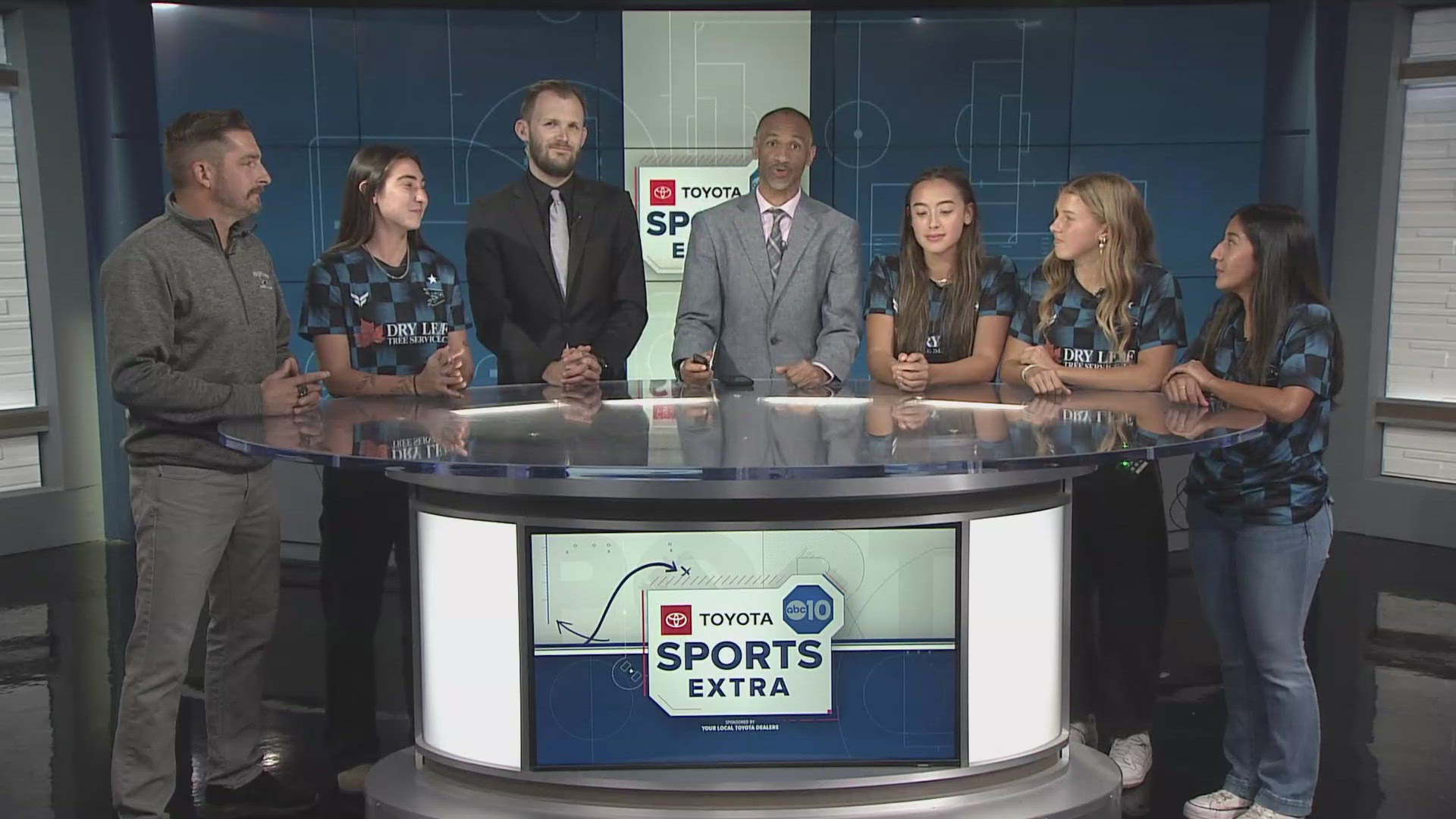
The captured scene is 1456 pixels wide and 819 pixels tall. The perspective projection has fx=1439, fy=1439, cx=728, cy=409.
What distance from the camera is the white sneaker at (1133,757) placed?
12.2 feet

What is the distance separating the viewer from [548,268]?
167 inches

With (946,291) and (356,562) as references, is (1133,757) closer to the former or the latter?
(946,291)

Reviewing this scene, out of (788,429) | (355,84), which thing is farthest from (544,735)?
(355,84)

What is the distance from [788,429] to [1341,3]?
463 centimetres

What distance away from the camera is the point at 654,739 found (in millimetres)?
2947

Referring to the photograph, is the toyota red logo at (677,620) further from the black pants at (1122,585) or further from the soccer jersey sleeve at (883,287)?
the soccer jersey sleeve at (883,287)

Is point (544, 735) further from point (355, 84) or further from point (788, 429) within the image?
point (355, 84)

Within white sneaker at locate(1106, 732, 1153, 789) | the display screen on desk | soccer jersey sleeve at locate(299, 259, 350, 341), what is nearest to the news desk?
the display screen on desk

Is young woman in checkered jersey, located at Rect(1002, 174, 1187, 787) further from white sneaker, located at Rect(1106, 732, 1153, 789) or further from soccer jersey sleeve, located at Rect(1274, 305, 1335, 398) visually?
soccer jersey sleeve, located at Rect(1274, 305, 1335, 398)

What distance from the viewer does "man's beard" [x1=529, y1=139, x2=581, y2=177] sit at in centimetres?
419

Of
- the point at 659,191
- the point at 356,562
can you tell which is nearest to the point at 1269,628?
the point at 356,562

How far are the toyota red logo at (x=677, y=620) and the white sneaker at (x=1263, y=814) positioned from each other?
1.43m

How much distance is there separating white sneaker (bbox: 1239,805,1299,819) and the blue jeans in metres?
0.01

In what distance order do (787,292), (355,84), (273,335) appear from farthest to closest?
1. (355,84)
2. (787,292)
3. (273,335)
